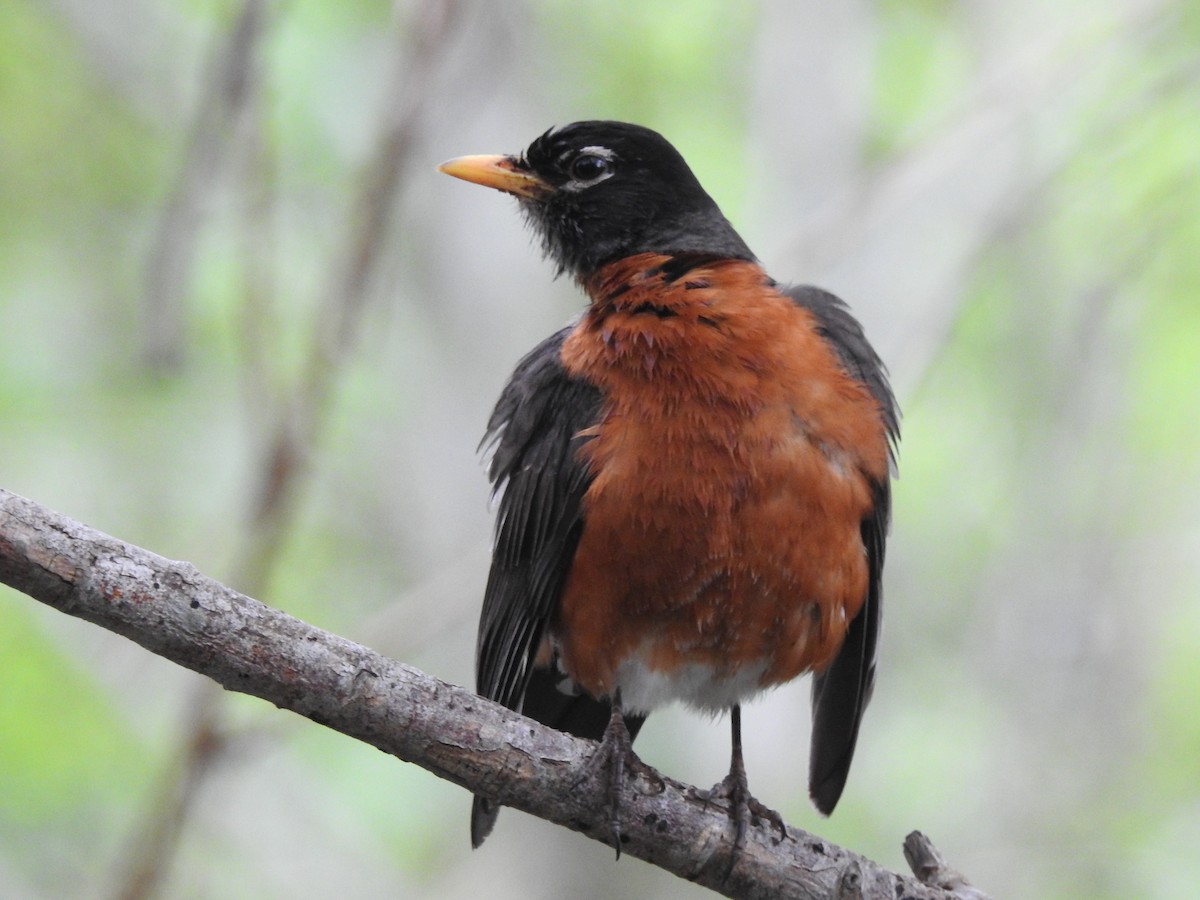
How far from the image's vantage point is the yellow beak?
4.44m

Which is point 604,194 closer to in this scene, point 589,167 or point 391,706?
point 589,167

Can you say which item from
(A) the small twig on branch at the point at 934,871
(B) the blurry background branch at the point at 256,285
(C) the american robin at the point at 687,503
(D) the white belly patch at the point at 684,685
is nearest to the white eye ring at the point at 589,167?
(C) the american robin at the point at 687,503

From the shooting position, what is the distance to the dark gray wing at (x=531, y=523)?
3.57 metres

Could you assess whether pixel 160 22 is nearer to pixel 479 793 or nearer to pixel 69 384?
pixel 69 384

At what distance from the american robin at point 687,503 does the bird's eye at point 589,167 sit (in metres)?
0.34

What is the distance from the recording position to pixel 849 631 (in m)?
4.01

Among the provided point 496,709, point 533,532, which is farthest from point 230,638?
point 533,532

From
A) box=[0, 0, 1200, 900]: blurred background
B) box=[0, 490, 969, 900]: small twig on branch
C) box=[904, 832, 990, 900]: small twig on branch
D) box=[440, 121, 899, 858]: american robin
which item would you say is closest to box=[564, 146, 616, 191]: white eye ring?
box=[440, 121, 899, 858]: american robin

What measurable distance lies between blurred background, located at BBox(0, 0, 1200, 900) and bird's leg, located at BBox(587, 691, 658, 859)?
194cm

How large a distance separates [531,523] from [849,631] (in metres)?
1.09

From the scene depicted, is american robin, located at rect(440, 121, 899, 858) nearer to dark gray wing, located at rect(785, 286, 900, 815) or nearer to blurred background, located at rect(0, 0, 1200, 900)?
dark gray wing, located at rect(785, 286, 900, 815)

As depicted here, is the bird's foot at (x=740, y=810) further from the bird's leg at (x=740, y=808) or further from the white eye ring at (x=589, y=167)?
the white eye ring at (x=589, y=167)

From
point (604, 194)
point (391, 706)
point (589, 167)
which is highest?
point (589, 167)

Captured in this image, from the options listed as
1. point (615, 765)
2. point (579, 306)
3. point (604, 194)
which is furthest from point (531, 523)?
point (579, 306)
